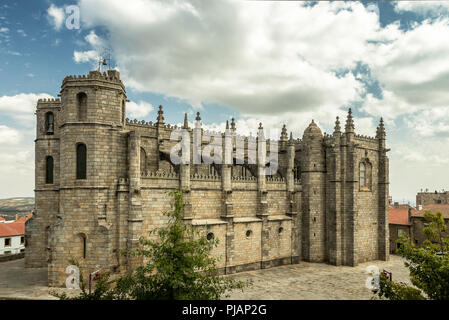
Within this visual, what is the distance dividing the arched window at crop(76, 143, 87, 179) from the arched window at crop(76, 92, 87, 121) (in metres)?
2.14

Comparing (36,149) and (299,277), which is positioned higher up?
Result: (36,149)

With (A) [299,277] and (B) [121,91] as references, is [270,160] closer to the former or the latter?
(A) [299,277]

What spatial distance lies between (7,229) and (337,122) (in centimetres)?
5023

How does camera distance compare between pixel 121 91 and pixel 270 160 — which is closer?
pixel 121 91

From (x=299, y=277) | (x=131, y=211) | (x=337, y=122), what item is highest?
(x=337, y=122)

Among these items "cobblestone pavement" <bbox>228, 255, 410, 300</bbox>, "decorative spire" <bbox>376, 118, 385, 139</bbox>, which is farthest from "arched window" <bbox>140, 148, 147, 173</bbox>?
"decorative spire" <bbox>376, 118, 385, 139</bbox>

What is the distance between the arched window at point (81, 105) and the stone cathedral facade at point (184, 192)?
2.9 inches

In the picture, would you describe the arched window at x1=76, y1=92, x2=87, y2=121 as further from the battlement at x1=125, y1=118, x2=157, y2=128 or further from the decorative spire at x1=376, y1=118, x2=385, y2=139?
the decorative spire at x1=376, y1=118, x2=385, y2=139

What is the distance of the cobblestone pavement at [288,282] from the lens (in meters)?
20.1

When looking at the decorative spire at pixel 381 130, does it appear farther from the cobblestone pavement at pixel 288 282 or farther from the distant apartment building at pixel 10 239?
the distant apartment building at pixel 10 239

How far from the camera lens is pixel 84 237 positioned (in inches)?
811

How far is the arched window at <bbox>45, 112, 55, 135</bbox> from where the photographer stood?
26.6 meters
